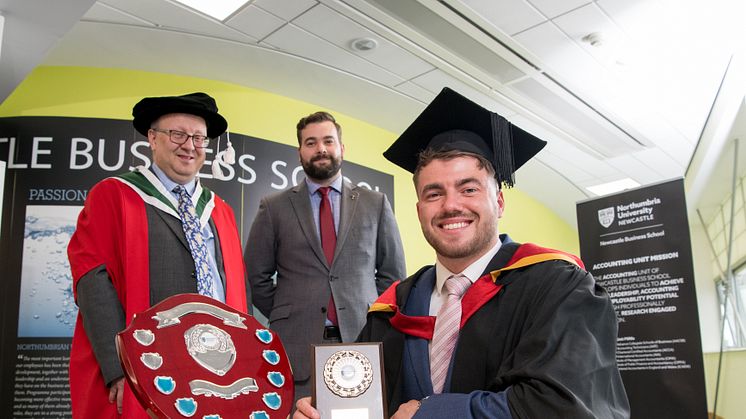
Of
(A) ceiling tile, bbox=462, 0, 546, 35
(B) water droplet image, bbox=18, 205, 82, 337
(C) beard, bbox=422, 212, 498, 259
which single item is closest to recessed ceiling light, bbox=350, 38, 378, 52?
(A) ceiling tile, bbox=462, 0, 546, 35

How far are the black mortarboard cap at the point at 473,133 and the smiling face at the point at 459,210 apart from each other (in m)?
0.06

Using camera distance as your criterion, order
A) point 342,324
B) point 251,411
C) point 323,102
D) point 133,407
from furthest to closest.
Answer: point 323,102 → point 342,324 → point 133,407 → point 251,411

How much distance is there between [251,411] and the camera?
1.43m

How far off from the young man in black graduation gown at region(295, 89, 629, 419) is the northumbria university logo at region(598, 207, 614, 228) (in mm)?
2520

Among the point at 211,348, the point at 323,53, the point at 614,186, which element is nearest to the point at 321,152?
the point at 211,348

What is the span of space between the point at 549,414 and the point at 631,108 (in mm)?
6207

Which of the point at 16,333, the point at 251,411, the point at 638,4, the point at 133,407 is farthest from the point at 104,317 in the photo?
the point at 638,4

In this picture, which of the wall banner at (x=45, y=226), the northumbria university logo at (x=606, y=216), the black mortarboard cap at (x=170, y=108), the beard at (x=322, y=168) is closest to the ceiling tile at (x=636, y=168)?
the northumbria university logo at (x=606, y=216)

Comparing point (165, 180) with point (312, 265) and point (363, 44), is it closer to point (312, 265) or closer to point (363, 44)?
point (312, 265)

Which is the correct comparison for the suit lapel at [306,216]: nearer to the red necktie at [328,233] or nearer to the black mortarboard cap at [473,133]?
the red necktie at [328,233]

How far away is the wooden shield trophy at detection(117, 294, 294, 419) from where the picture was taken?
1.37 meters

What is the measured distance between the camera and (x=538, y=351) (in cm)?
156

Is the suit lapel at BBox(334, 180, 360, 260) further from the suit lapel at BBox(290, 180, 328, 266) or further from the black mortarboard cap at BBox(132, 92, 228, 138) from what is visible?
the black mortarboard cap at BBox(132, 92, 228, 138)

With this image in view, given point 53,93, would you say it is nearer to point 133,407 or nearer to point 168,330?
point 133,407
